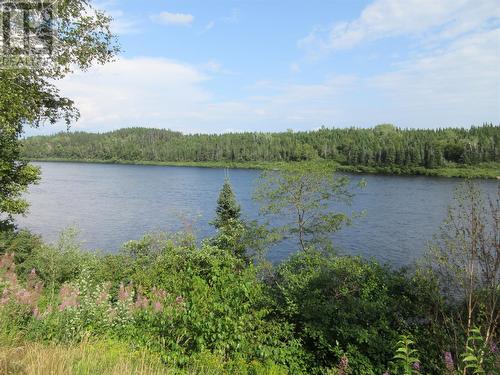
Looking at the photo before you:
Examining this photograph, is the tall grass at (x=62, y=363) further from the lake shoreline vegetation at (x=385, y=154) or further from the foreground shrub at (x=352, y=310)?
the lake shoreline vegetation at (x=385, y=154)

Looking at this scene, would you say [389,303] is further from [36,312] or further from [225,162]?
[225,162]

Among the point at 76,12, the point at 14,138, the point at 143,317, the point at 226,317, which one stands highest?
the point at 76,12

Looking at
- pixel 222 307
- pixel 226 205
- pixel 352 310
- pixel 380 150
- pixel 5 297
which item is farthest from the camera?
pixel 380 150

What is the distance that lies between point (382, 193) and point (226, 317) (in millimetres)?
75143

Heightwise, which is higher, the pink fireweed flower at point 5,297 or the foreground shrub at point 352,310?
the pink fireweed flower at point 5,297

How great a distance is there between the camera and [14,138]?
43.4 feet

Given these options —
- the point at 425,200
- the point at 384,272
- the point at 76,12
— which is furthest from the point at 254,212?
the point at 76,12

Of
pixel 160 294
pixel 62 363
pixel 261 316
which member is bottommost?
pixel 160 294

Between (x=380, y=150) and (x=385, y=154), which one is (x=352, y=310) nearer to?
(x=385, y=154)

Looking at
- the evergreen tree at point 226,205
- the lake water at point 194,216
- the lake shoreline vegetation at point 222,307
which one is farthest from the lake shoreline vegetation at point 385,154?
the lake shoreline vegetation at point 222,307

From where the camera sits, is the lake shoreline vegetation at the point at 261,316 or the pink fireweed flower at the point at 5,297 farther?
the pink fireweed flower at the point at 5,297

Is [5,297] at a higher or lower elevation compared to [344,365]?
higher

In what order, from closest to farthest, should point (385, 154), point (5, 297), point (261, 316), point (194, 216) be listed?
point (5, 297) < point (261, 316) < point (194, 216) < point (385, 154)

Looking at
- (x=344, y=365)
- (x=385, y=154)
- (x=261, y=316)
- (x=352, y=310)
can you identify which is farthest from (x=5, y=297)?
(x=385, y=154)
